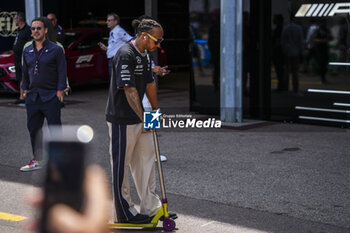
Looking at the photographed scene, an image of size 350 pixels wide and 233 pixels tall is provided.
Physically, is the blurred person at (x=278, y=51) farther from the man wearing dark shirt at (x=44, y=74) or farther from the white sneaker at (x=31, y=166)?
the white sneaker at (x=31, y=166)

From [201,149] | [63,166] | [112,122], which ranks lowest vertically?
[201,149]

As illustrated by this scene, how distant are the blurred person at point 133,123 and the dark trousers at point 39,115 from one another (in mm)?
2353

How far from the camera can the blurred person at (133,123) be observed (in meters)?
4.95

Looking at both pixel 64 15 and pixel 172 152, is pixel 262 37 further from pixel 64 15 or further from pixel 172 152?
pixel 64 15

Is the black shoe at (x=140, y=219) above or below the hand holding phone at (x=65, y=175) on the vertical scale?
below

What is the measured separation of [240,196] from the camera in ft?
20.6

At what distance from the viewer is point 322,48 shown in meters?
10.5

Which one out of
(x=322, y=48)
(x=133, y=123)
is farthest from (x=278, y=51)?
(x=133, y=123)

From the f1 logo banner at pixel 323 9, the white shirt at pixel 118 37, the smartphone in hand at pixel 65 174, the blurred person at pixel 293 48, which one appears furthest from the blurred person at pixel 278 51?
the smartphone in hand at pixel 65 174

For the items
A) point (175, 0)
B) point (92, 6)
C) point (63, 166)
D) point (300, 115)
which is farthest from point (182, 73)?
point (63, 166)

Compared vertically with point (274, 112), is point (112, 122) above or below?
above

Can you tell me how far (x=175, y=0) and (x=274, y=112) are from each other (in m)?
12.3

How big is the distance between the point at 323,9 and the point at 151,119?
622 cm

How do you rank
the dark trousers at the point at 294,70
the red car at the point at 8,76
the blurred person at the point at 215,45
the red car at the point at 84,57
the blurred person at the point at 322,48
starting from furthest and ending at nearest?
the red car at the point at 84,57
the red car at the point at 8,76
the blurred person at the point at 215,45
the dark trousers at the point at 294,70
the blurred person at the point at 322,48
